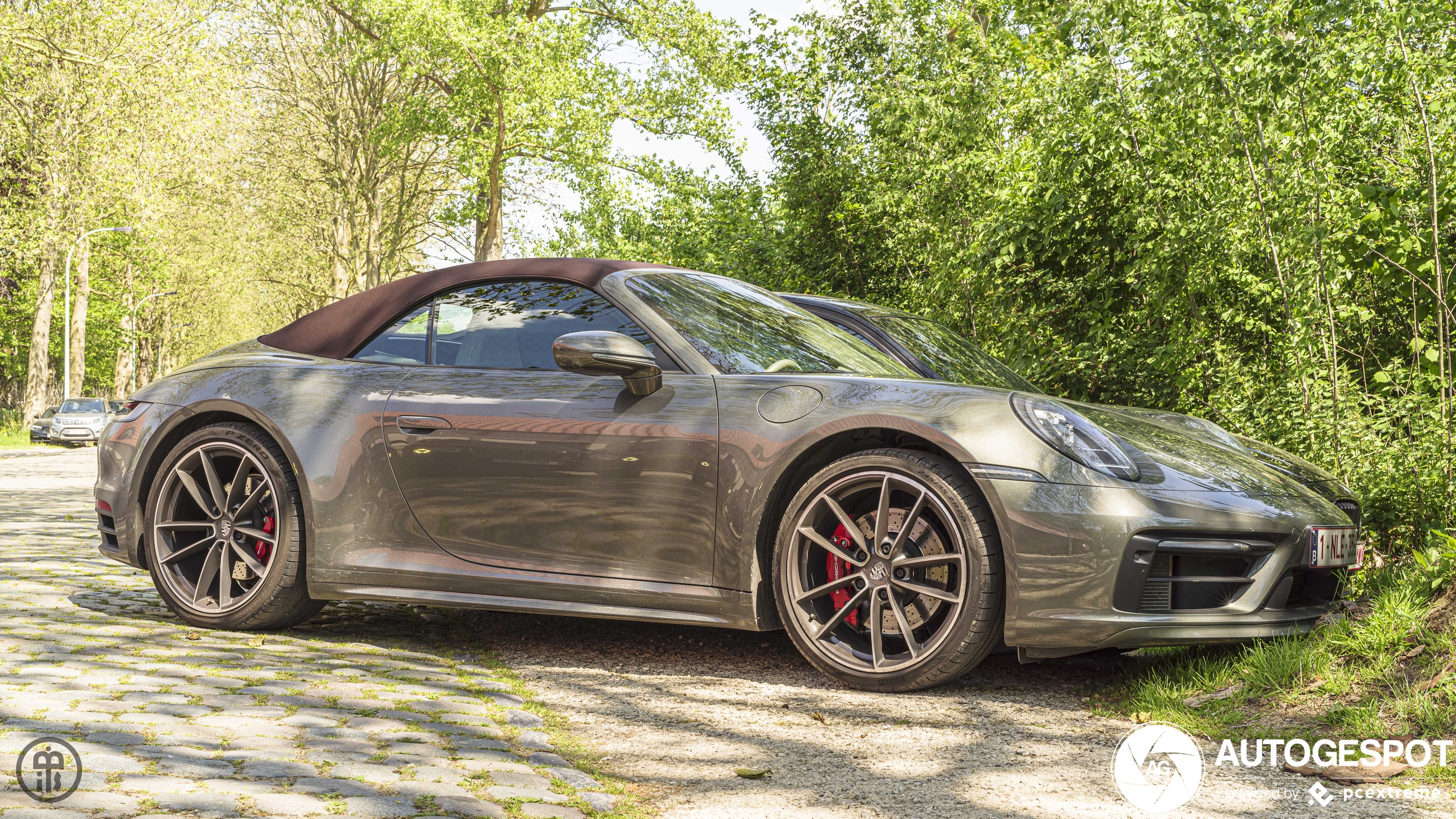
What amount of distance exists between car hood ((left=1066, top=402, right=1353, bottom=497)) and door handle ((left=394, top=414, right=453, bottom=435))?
226cm

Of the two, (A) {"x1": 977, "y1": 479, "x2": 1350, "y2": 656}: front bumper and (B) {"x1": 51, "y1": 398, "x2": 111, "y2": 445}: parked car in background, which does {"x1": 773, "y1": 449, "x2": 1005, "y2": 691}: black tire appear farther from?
(B) {"x1": 51, "y1": 398, "x2": 111, "y2": 445}: parked car in background

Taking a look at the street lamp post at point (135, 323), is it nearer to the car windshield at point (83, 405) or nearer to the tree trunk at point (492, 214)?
the car windshield at point (83, 405)

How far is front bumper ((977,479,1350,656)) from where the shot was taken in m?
3.45

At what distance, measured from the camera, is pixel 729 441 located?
3875 millimetres

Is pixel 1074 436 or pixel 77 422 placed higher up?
pixel 1074 436

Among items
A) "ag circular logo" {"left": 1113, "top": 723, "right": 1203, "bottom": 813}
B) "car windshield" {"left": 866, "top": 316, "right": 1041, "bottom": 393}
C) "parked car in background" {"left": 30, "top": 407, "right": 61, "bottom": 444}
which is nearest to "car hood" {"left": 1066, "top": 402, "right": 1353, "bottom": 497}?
"ag circular logo" {"left": 1113, "top": 723, "right": 1203, "bottom": 813}

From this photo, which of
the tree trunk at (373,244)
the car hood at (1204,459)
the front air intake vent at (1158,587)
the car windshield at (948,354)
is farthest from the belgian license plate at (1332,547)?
the tree trunk at (373,244)

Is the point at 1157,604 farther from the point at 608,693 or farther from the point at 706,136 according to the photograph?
the point at 706,136

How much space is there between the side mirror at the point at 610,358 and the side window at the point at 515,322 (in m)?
0.22

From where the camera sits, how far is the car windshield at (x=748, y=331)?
419 cm

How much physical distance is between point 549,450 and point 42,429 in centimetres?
3335

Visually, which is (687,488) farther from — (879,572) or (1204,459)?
(1204,459)

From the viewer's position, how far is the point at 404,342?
15.1ft

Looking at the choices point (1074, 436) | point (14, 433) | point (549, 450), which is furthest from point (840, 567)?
point (14, 433)
